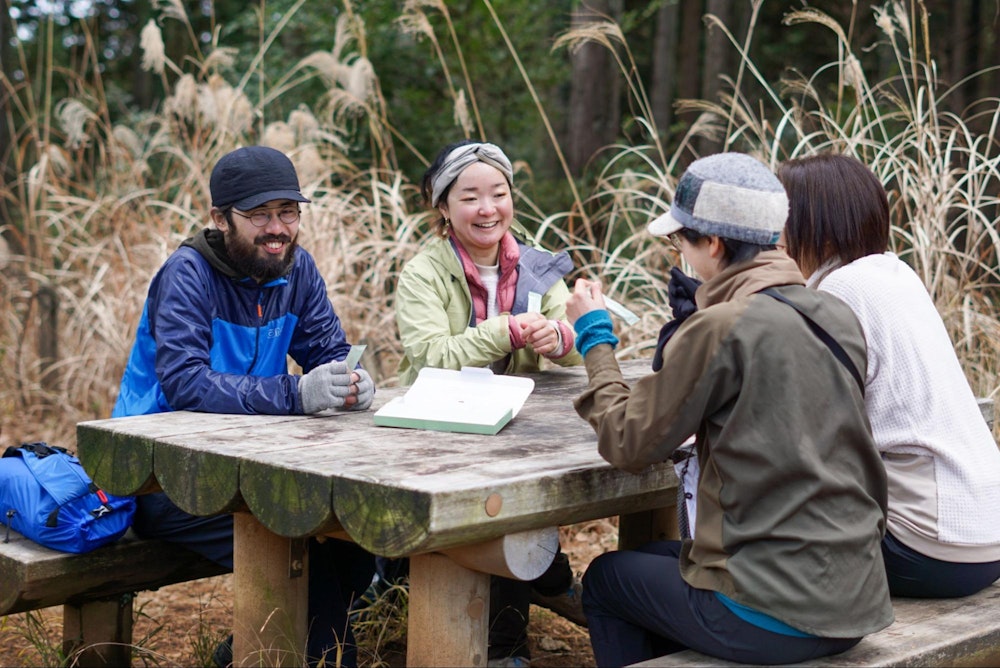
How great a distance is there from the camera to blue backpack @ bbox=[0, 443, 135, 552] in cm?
285

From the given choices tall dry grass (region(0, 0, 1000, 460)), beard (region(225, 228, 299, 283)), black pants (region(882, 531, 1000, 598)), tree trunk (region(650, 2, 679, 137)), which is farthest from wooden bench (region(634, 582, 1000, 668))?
tree trunk (region(650, 2, 679, 137))

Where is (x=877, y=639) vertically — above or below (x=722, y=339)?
below

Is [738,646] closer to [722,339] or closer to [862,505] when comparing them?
[862,505]

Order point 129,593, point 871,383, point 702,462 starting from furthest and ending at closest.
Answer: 1. point 129,593
2. point 871,383
3. point 702,462

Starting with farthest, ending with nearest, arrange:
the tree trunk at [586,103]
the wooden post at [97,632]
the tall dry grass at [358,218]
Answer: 1. the tree trunk at [586,103]
2. the tall dry grass at [358,218]
3. the wooden post at [97,632]

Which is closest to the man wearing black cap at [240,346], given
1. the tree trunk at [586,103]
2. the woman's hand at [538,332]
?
the woman's hand at [538,332]

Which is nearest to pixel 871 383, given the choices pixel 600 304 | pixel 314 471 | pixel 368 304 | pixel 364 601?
pixel 600 304

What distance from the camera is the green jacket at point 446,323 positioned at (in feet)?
11.0

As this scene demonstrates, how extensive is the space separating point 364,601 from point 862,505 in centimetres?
199

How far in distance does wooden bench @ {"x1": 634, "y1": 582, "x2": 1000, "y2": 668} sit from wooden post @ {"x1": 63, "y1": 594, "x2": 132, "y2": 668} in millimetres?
1700

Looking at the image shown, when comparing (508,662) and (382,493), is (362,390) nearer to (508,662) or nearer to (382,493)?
(382,493)

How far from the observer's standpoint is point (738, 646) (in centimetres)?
216

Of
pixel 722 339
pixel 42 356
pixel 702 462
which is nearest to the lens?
pixel 722 339

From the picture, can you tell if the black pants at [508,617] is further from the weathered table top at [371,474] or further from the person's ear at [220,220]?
the person's ear at [220,220]
